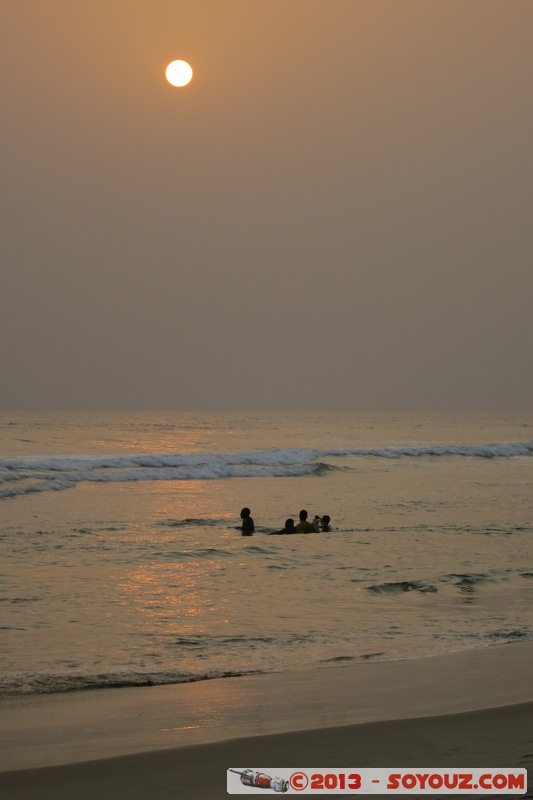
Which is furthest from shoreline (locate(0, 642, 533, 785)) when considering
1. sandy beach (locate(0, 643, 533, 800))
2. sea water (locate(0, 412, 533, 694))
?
sea water (locate(0, 412, 533, 694))

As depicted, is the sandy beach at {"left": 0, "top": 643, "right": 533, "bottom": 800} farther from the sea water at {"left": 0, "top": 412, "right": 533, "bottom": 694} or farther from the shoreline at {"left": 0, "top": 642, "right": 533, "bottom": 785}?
the sea water at {"left": 0, "top": 412, "right": 533, "bottom": 694}

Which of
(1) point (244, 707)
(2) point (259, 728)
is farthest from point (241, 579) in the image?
(2) point (259, 728)

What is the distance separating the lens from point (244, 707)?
7152 millimetres

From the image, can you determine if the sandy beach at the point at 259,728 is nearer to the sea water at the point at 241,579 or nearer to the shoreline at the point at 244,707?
the shoreline at the point at 244,707

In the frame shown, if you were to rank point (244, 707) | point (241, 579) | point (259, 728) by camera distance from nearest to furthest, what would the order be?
point (259, 728) → point (244, 707) → point (241, 579)

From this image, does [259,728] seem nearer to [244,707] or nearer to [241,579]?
[244,707]

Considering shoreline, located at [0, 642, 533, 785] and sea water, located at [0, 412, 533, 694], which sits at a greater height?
sea water, located at [0, 412, 533, 694]

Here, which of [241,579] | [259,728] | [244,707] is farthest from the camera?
[241,579]

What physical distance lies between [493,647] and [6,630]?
16.6ft

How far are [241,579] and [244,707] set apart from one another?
20.3 ft

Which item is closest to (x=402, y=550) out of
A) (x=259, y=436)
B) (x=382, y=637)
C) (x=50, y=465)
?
(x=382, y=637)

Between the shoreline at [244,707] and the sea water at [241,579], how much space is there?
427 millimetres

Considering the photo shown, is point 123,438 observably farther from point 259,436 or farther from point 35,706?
point 35,706

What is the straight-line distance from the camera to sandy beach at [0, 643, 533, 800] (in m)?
5.59
